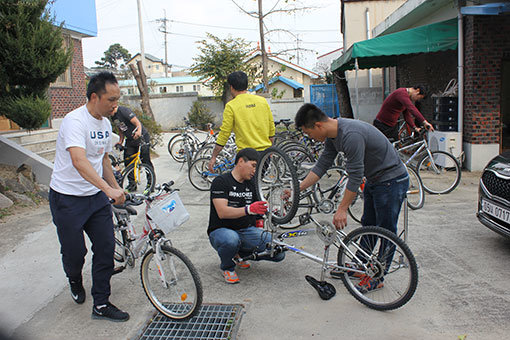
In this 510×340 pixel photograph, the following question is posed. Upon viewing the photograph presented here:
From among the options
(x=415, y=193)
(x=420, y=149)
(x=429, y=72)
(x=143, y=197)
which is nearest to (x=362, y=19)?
(x=429, y=72)

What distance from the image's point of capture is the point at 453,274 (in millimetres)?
3861

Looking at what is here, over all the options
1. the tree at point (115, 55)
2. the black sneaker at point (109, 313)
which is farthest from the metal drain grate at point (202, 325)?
the tree at point (115, 55)

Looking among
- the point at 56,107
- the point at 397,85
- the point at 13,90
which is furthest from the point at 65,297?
the point at 397,85

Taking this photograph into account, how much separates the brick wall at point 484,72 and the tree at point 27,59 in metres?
7.92

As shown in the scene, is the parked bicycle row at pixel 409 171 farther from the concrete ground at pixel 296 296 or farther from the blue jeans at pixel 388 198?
the blue jeans at pixel 388 198

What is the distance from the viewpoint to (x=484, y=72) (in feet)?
26.6

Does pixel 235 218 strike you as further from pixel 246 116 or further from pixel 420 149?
pixel 420 149

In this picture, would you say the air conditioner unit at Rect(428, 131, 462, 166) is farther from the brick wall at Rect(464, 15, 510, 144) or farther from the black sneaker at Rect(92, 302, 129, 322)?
the black sneaker at Rect(92, 302, 129, 322)

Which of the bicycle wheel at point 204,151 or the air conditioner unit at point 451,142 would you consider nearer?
the air conditioner unit at point 451,142

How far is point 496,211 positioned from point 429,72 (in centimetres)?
842

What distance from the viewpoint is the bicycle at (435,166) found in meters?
6.54

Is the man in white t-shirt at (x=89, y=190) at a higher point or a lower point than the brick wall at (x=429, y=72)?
lower

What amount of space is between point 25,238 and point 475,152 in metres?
8.12

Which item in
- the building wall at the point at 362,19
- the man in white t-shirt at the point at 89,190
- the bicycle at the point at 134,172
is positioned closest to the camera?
the man in white t-shirt at the point at 89,190
